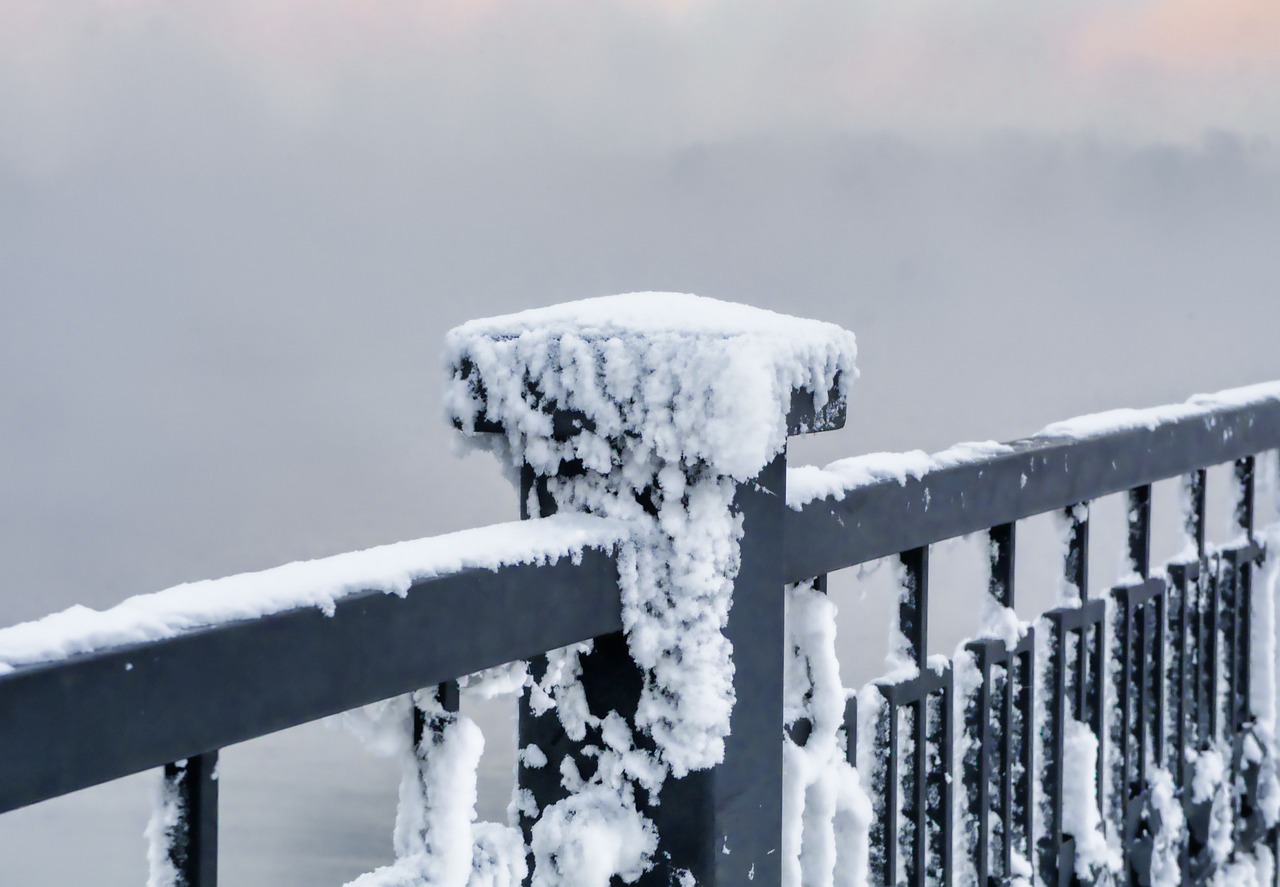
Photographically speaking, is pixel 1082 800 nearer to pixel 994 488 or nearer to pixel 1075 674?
pixel 1075 674

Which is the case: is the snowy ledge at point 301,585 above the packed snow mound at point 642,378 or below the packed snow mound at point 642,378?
below

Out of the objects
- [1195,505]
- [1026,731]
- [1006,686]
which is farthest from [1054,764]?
[1195,505]

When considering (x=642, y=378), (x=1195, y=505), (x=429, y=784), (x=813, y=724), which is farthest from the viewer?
(x=1195, y=505)

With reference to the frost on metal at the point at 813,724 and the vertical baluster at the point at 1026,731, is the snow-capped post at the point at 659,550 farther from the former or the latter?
the vertical baluster at the point at 1026,731

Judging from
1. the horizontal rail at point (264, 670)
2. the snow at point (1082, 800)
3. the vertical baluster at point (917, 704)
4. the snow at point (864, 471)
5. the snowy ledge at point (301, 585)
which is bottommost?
the snow at point (1082, 800)

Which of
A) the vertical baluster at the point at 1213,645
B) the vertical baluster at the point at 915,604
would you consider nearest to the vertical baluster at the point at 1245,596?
the vertical baluster at the point at 1213,645

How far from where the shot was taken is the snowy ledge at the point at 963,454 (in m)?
1.65

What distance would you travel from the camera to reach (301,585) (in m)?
1.08

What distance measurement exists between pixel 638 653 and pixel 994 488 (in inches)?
33.1

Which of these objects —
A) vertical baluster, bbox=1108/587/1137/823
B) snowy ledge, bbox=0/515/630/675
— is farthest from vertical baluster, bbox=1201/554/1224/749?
snowy ledge, bbox=0/515/630/675

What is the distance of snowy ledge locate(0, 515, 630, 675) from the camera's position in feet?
3.09

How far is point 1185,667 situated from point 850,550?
4.82 feet

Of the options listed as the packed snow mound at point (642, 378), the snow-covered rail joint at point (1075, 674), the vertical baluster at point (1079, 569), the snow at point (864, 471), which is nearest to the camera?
the packed snow mound at point (642, 378)

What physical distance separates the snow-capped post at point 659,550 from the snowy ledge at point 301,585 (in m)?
0.08
